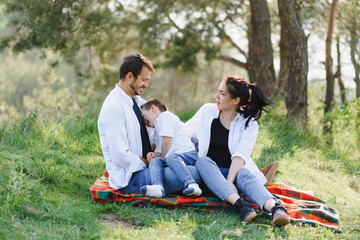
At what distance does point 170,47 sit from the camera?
12156 millimetres

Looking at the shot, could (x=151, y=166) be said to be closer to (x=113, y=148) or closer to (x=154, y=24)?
(x=113, y=148)

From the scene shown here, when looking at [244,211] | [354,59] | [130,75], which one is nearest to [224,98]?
[130,75]

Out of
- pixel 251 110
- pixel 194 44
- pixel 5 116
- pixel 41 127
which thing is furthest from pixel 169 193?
pixel 194 44

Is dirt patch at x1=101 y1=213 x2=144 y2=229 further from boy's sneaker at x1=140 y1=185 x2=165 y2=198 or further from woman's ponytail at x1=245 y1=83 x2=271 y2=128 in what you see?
woman's ponytail at x1=245 y1=83 x2=271 y2=128

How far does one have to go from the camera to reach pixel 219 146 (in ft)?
14.5

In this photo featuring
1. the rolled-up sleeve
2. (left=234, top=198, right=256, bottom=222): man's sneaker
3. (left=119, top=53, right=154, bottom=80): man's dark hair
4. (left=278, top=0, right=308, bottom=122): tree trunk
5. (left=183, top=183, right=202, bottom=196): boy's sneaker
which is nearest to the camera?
(left=234, top=198, right=256, bottom=222): man's sneaker

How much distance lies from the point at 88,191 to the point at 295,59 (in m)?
4.76

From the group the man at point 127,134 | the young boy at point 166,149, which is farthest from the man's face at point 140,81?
the young boy at point 166,149

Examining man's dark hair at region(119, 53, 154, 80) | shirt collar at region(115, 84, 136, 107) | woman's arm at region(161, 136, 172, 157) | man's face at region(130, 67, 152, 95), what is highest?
man's dark hair at region(119, 53, 154, 80)

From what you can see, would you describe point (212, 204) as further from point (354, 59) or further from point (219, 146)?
point (354, 59)

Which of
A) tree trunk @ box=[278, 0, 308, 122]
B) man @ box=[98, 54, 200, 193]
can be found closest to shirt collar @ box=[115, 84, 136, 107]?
man @ box=[98, 54, 200, 193]

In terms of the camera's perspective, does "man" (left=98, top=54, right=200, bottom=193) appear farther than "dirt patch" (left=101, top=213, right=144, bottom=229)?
Yes

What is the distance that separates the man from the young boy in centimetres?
9

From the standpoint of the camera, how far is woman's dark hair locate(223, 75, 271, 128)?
4328 mm
